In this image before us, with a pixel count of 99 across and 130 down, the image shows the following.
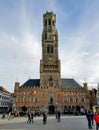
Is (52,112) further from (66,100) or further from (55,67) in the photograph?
(55,67)

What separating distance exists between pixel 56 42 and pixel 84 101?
92.0 ft

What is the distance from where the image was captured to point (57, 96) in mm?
91250

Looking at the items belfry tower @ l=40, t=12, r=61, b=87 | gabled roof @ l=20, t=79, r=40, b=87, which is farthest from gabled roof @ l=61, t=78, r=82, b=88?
gabled roof @ l=20, t=79, r=40, b=87

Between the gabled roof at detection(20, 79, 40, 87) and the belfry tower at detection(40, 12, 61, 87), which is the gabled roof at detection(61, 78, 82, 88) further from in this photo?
the gabled roof at detection(20, 79, 40, 87)

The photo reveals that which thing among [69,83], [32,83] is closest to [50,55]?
[32,83]

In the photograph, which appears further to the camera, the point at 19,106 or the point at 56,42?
the point at 56,42

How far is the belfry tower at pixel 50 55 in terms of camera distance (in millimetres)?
92250

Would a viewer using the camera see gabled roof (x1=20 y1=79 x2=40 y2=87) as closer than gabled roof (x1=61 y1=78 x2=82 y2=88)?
Yes

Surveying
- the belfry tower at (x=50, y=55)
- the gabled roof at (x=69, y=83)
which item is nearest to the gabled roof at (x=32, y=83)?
the belfry tower at (x=50, y=55)

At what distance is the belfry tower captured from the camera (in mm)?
92250

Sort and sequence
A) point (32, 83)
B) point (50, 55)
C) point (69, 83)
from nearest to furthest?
point (32, 83)
point (50, 55)
point (69, 83)

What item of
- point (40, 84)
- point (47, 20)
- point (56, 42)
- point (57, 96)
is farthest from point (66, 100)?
point (47, 20)

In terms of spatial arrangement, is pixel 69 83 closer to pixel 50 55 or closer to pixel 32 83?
pixel 50 55

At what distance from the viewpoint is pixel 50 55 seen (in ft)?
318
